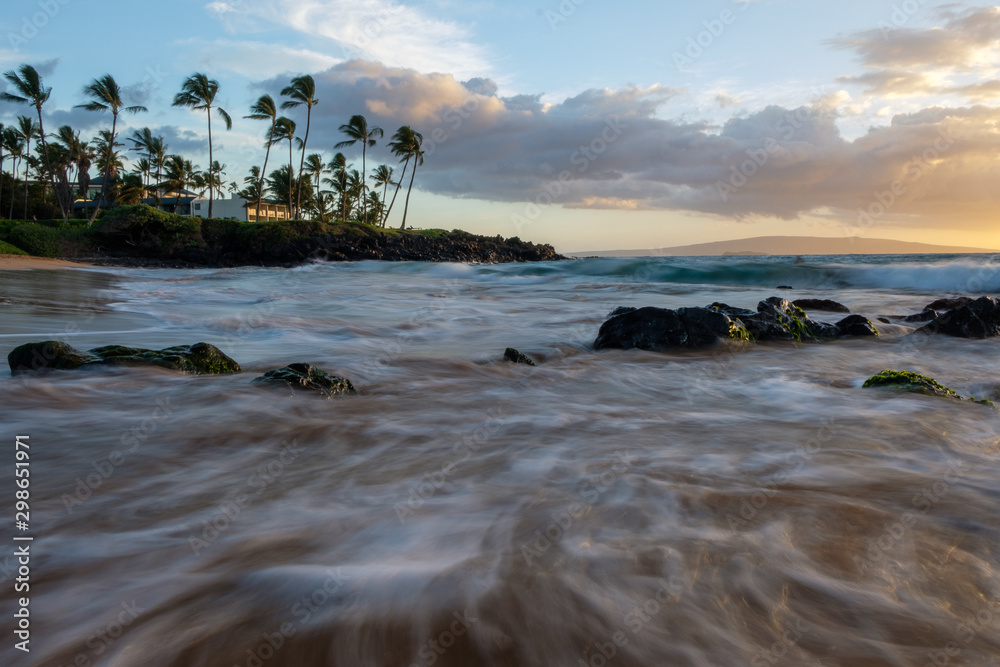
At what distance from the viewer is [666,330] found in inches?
257

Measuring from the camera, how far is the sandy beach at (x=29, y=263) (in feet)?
65.3

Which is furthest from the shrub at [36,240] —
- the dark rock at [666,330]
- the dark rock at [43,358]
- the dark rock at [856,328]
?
the dark rock at [856,328]

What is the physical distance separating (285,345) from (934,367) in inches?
271

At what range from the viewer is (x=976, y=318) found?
24.6 ft

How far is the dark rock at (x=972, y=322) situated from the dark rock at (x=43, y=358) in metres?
9.48

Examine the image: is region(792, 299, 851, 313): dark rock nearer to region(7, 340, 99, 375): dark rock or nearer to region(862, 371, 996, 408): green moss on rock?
region(862, 371, 996, 408): green moss on rock

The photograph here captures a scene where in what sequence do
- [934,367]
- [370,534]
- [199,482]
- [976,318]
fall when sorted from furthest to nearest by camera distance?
[976,318] < [934,367] < [199,482] < [370,534]

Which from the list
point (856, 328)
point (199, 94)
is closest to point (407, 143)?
point (199, 94)

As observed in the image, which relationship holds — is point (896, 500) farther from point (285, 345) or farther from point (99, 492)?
point (285, 345)

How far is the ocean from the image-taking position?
5.38 ft

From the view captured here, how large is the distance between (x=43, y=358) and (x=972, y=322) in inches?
392

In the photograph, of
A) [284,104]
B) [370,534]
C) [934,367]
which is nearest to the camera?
[370,534]

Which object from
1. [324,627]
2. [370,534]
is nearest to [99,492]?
[370,534]

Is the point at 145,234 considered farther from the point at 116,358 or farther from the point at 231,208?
the point at 231,208
